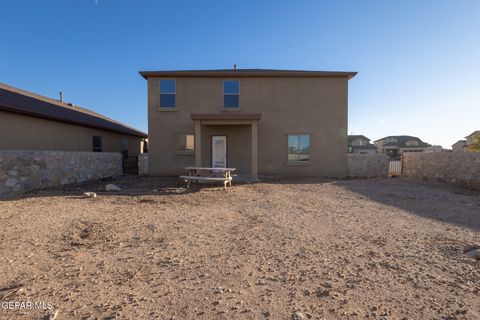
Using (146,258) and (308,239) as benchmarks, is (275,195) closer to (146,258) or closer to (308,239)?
(308,239)

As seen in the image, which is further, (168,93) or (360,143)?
(360,143)

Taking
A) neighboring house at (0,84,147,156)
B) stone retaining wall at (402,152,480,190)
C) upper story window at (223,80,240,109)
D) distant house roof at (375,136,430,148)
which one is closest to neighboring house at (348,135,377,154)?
distant house roof at (375,136,430,148)

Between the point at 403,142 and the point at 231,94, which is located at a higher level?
the point at 231,94

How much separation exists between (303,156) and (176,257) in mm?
10411

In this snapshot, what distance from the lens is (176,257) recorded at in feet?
10.7

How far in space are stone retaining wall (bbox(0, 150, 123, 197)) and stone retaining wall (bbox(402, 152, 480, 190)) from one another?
56.7ft

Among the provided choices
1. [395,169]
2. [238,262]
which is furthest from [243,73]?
[395,169]

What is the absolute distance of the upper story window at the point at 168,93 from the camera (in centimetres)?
1218

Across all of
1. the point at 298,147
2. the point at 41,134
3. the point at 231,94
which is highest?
the point at 231,94

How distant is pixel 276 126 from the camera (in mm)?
12383

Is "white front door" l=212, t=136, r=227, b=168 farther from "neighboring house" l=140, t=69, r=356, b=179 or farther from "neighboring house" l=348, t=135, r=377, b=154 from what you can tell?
"neighboring house" l=348, t=135, r=377, b=154

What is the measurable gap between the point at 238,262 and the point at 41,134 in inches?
469

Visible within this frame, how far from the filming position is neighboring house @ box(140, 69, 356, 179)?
12.2 meters

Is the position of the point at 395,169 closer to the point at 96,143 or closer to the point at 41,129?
the point at 96,143
